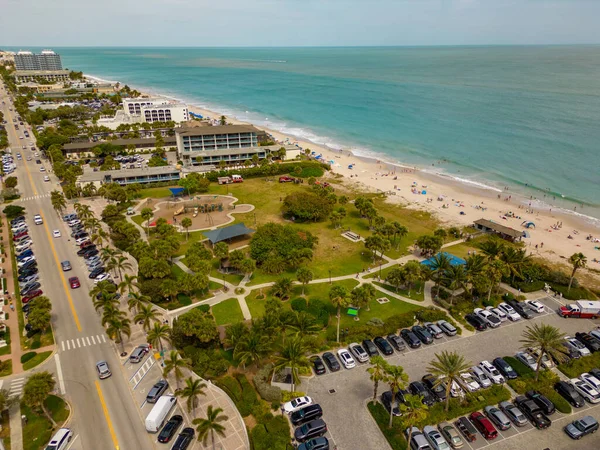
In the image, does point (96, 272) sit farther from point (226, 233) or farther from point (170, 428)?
point (170, 428)

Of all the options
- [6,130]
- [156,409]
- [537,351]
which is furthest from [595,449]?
[6,130]

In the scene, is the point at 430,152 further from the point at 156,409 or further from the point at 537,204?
the point at 156,409

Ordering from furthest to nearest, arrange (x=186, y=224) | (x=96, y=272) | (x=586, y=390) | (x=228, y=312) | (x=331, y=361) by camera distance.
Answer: (x=186, y=224) < (x=96, y=272) < (x=228, y=312) < (x=331, y=361) < (x=586, y=390)

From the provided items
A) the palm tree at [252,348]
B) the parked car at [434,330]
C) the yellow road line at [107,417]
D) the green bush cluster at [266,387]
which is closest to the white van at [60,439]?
the yellow road line at [107,417]

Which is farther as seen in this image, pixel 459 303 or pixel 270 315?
pixel 459 303

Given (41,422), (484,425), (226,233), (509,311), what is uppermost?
(226,233)

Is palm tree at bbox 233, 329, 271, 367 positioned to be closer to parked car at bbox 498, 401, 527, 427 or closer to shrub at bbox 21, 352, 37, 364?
parked car at bbox 498, 401, 527, 427

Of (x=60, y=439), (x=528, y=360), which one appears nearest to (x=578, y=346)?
(x=528, y=360)
